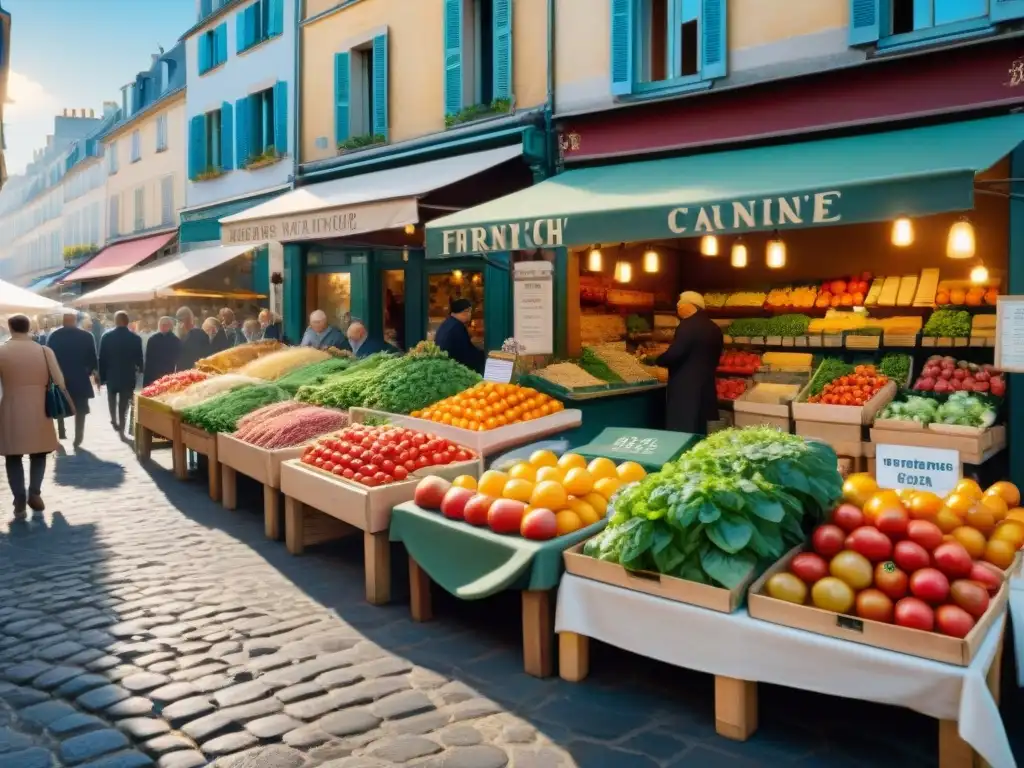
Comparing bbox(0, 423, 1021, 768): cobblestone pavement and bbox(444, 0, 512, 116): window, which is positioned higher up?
bbox(444, 0, 512, 116): window

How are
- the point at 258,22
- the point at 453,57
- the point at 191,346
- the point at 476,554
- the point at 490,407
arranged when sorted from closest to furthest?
the point at 476,554
the point at 490,407
the point at 453,57
the point at 191,346
the point at 258,22

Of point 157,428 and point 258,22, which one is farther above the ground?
point 258,22

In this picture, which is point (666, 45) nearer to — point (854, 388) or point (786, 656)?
point (854, 388)

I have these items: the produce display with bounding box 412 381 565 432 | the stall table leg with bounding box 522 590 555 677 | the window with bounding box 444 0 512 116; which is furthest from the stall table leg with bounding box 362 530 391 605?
the window with bounding box 444 0 512 116

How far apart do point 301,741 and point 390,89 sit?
10.8 meters

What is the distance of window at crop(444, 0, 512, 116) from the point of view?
1053cm

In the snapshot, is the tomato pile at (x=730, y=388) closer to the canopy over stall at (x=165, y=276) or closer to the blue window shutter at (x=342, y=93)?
the blue window shutter at (x=342, y=93)

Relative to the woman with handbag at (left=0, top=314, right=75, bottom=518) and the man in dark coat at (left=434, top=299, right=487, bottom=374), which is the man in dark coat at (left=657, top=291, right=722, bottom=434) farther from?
the woman with handbag at (left=0, top=314, right=75, bottom=518)

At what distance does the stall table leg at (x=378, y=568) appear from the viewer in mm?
5207

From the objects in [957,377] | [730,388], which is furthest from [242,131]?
[957,377]

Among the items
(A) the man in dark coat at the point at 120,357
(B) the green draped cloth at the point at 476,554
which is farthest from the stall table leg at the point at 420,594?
(A) the man in dark coat at the point at 120,357

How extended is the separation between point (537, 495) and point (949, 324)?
593cm

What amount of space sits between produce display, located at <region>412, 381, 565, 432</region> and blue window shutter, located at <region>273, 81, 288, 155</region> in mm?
9501

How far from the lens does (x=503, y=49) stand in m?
10.5
